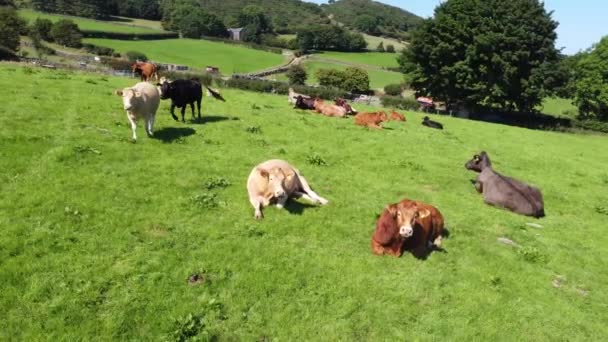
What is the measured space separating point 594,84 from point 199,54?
9366 centimetres

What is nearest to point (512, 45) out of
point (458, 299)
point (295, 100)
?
point (295, 100)

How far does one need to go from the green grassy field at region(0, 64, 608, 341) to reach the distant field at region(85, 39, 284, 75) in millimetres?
94758

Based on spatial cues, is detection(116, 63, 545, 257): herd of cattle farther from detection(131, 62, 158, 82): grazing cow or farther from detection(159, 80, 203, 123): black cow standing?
detection(131, 62, 158, 82): grazing cow

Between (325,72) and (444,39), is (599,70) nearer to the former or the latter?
(444,39)

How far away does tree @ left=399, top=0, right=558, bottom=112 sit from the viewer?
162 ft

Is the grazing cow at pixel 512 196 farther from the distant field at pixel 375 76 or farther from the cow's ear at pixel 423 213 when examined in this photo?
the distant field at pixel 375 76

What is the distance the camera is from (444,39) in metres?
52.7

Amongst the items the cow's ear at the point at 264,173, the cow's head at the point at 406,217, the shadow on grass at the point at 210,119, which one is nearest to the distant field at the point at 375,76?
the shadow on grass at the point at 210,119

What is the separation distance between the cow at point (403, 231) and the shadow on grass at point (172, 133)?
9174mm

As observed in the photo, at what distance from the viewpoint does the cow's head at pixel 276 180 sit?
11.8m

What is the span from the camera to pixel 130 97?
1566 centimetres

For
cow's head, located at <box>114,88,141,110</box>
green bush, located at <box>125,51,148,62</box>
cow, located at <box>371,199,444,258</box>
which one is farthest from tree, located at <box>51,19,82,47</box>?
cow, located at <box>371,199,444,258</box>

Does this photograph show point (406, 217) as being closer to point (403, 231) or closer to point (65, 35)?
point (403, 231)

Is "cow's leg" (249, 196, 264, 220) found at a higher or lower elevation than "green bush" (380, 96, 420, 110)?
higher
